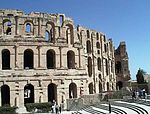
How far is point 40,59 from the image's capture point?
4106 centimetres

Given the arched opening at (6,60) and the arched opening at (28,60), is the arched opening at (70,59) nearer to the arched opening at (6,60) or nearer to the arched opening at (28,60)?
the arched opening at (28,60)

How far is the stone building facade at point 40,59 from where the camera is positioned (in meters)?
39.8

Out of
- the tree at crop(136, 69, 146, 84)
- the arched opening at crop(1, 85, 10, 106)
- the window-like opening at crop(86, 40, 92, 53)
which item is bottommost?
the arched opening at crop(1, 85, 10, 106)

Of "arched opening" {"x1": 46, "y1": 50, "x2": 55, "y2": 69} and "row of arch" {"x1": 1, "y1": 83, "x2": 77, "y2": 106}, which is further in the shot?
"arched opening" {"x1": 46, "y1": 50, "x2": 55, "y2": 69}

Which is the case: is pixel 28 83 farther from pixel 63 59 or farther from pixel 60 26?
pixel 60 26

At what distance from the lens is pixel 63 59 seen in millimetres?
42531

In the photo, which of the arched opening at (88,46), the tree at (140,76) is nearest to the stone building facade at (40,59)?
the arched opening at (88,46)

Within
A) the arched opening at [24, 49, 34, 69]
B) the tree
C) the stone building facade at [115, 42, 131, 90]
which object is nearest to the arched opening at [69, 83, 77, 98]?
the arched opening at [24, 49, 34, 69]

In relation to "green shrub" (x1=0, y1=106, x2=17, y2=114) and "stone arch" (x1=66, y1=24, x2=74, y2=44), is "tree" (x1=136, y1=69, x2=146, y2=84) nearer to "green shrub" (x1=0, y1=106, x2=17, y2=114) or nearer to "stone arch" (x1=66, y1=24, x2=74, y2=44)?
"stone arch" (x1=66, y1=24, x2=74, y2=44)

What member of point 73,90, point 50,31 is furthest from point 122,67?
point 73,90

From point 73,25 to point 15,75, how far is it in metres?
12.0

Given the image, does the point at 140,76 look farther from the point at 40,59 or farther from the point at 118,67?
the point at 40,59

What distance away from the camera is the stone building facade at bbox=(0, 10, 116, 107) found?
39.8m

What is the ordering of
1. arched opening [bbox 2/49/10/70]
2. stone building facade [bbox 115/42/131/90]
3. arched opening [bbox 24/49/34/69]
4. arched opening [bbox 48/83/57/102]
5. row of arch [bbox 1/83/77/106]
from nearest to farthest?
row of arch [bbox 1/83/77/106] < arched opening [bbox 48/83/57/102] < arched opening [bbox 2/49/10/70] < arched opening [bbox 24/49/34/69] < stone building facade [bbox 115/42/131/90]
